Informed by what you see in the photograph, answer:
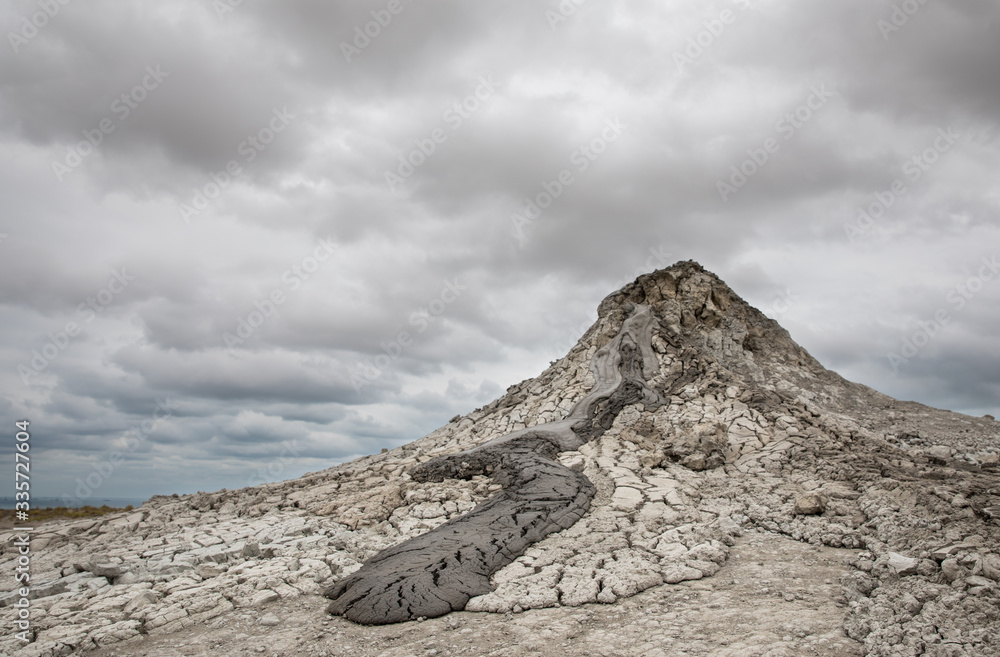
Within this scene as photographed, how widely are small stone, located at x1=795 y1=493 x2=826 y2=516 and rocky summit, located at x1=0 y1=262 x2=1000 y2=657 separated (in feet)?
0.07

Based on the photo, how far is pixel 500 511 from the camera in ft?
28.2

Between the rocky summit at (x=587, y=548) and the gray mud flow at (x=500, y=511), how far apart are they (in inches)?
1.5

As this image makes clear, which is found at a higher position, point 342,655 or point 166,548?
point 166,548

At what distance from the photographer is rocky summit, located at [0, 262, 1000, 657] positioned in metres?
5.38

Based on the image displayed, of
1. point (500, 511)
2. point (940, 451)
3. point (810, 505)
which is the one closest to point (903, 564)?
point (810, 505)

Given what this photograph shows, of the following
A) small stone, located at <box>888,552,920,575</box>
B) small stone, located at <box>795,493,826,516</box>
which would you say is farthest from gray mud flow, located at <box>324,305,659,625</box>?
small stone, located at <box>888,552,920,575</box>

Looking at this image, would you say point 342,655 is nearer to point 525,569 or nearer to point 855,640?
point 525,569

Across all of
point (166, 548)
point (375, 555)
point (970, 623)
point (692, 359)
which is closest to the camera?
point (970, 623)

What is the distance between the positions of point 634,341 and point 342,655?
10.9m

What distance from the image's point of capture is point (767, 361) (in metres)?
17.6

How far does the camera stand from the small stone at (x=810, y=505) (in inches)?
326

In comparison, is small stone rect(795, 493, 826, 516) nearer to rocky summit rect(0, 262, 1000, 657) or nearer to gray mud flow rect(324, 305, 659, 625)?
rocky summit rect(0, 262, 1000, 657)

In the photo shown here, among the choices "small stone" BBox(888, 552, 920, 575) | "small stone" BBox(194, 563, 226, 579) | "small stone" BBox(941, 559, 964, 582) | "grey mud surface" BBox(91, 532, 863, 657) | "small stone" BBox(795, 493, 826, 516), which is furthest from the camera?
"small stone" BBox(795, 493, 826, 516)

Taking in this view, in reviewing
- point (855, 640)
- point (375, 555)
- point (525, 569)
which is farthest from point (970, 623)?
point (375, 555)
